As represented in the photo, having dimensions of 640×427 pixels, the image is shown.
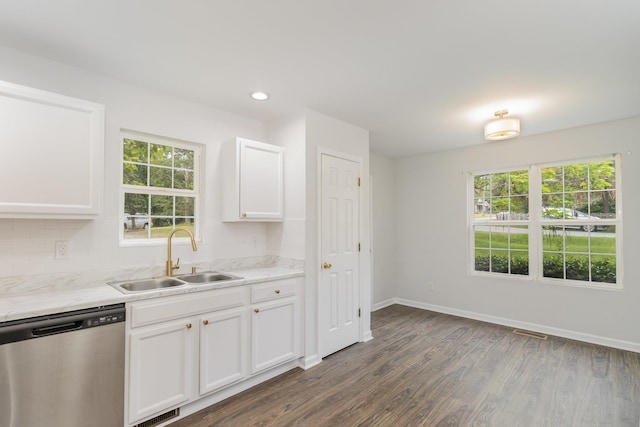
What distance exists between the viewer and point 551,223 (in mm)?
3963

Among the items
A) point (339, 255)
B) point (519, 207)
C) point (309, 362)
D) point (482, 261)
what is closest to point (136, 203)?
point (339, 255)

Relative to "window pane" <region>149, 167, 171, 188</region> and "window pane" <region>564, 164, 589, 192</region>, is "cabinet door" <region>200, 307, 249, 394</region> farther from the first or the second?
"window pane" <region>564, 164, 589, 192</region>

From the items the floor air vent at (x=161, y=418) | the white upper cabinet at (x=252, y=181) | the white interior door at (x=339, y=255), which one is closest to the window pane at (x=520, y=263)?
the white interior door at (x=339, y=255)

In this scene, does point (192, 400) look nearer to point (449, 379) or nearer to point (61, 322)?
point (61, 322)

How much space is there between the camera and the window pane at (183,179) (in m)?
2.92

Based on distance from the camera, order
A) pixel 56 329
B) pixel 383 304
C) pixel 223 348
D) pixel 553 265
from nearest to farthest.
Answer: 1. pixel 56 329
2. pixel 223 348
3. pixel 553 265
4. pixel 383 304

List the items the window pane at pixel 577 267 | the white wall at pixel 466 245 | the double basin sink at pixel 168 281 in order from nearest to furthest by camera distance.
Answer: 1. the double basin sink at pixel 168 281
2. the white wall at pixel 466 245
3. the window pane at pixel 577 267

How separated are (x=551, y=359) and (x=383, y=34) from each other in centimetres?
345

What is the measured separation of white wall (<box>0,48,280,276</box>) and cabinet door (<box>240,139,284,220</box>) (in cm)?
33

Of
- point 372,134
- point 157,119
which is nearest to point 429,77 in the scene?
point 372,134

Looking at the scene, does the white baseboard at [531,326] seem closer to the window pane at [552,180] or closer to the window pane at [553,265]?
the window pane at [553,265]

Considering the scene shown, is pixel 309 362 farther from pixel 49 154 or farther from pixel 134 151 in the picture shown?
pixel 49 154

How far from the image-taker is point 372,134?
13.1 feet

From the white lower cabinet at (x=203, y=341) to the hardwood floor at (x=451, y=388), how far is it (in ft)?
0.68
